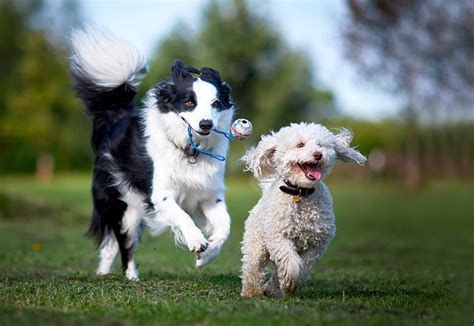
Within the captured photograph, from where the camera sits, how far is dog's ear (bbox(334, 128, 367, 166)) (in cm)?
679

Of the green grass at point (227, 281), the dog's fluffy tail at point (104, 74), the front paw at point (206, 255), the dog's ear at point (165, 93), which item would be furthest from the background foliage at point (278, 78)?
the front paw at point (206, 255)

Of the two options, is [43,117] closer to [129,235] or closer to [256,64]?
[256,64]

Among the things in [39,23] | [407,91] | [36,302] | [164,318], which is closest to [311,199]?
[164,318]

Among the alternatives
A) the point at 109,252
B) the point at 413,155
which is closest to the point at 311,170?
the point at 109,252

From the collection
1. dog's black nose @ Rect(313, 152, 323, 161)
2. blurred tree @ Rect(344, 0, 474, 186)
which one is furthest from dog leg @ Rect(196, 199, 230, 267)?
blurred tree @ Rect(344, 0, 474, 186)

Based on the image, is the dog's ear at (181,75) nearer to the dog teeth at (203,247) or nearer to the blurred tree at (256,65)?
the dog teeth at (203,247)

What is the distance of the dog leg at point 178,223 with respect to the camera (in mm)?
7148

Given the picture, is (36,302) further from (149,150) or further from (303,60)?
(303,60)

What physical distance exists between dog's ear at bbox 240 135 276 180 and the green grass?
112cm

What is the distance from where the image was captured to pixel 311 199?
6730mm

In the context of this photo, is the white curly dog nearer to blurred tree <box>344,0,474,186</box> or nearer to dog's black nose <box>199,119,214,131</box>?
dog's black nose <box>199,119,214,131</box>

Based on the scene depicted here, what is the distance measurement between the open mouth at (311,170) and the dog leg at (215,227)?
1.33 metres

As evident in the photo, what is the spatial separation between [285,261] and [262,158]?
987 millimetres

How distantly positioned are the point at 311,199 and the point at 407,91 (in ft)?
90.5
